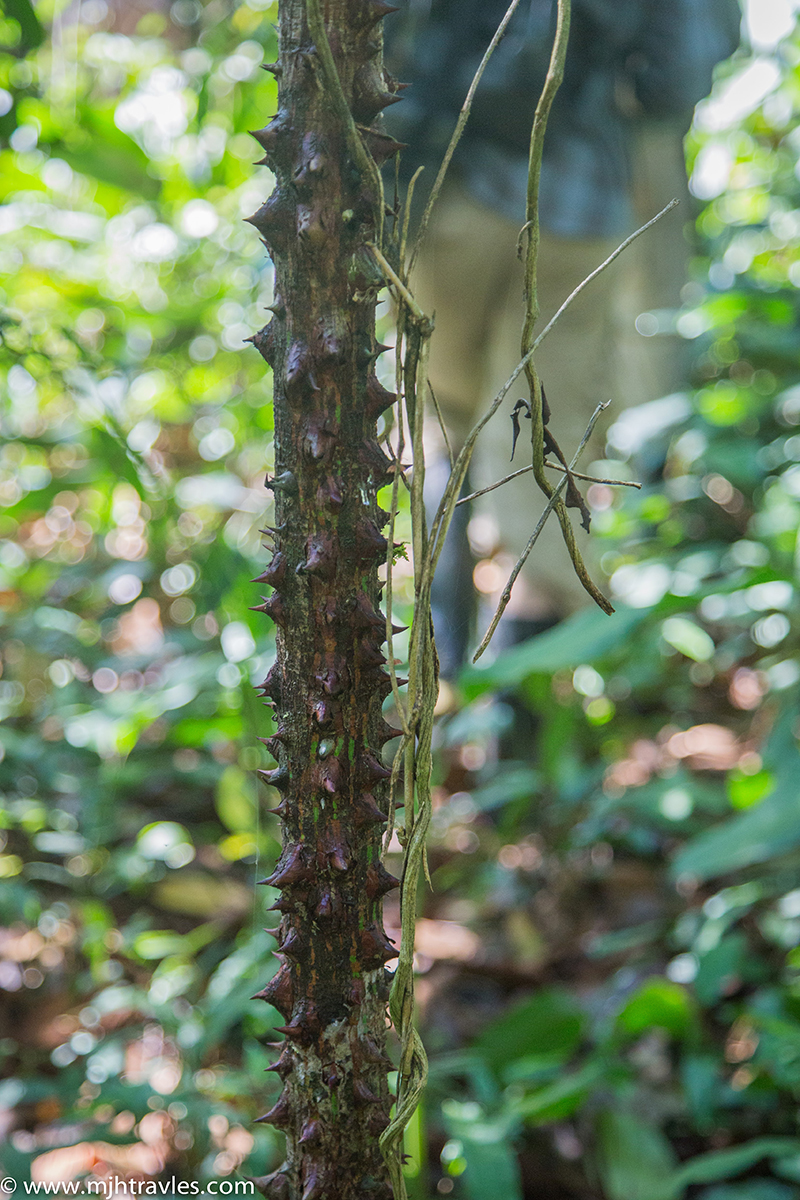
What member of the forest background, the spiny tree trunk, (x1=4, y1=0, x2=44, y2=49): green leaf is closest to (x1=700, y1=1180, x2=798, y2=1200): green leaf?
the forest background

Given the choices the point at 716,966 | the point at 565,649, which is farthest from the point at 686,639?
the point at 716,966

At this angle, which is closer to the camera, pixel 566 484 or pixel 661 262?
pixel 566 484

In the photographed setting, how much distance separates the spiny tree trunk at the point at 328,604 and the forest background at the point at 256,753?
0.97 feet

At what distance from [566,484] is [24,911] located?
1.12 m

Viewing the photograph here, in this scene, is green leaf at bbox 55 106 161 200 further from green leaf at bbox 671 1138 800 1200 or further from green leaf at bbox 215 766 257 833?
green leaf at bbox 671 1138 800 1200

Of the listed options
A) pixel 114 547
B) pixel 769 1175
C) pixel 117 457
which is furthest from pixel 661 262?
pixel 769 1175

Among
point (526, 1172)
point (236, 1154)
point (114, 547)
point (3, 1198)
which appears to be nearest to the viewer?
point (3, 1198)

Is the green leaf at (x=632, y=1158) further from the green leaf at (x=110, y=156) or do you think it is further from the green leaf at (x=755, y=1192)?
the green leaf at (x=110, y=156)

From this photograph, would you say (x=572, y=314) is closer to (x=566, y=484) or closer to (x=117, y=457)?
(x=117, y=457)

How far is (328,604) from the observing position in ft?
1.61

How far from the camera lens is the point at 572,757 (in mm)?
1689

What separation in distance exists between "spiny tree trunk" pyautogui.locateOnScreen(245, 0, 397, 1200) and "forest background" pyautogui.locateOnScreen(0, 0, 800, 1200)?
0.97ft

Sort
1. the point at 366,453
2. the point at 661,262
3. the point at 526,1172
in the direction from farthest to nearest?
the point at 661,262 → the point at 526,1172 → the point at 366,453

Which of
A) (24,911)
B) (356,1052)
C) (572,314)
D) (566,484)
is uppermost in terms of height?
(572,314)
